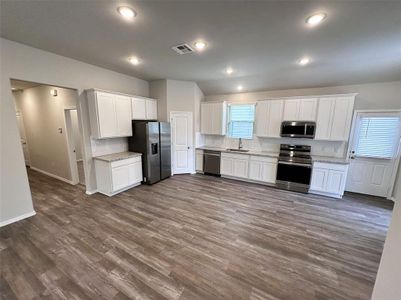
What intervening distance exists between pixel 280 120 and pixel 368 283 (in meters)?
3.69

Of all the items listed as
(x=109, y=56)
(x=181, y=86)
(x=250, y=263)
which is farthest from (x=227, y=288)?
(x=181, y=86)

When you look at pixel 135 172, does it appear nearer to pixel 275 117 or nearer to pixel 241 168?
pixel 241 168

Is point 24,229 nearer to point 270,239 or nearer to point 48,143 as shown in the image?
point 48,143

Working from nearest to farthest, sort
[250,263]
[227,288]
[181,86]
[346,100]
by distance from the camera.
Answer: [227,288] → [250,263] → [346,100] → [181,86]

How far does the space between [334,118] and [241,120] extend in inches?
94.5

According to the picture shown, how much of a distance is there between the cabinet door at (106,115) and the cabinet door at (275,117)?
4.18 metres

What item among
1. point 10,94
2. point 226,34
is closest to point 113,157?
point 10,94

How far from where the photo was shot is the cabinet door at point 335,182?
394 cm

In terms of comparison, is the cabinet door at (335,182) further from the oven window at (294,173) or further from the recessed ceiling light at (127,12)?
the recessed ceiling light at (127,12)

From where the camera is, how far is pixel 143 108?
4.81 meters

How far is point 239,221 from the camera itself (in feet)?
10.0

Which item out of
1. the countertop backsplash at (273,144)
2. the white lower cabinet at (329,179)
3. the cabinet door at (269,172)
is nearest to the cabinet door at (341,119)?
the countertop backsplash at (273,144)

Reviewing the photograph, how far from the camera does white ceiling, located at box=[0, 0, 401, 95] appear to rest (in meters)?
1.87

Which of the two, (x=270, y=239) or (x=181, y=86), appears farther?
(x=181, y=86)
